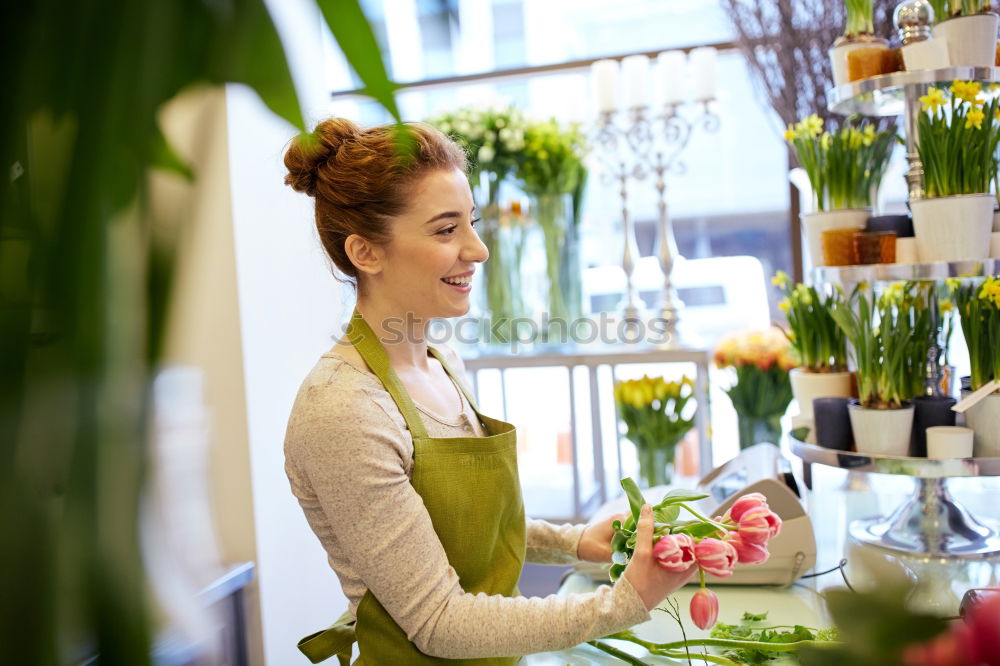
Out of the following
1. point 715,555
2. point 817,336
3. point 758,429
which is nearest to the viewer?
point 715,555

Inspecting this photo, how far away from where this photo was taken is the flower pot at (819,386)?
189cm

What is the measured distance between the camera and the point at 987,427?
1.63 metres

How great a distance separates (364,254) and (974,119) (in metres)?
1.13

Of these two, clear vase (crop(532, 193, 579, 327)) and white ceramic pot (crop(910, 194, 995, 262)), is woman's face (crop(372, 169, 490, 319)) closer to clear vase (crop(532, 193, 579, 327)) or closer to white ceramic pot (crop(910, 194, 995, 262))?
white ceramic pot (crop(910, 194, 995, 262))

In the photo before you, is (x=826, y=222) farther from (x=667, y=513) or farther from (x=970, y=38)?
(x=667, y=513)

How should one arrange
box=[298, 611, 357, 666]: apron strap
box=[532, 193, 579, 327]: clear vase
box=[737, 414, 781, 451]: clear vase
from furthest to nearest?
box=[532, 193, 579, 327]: clear vase, box=[737, 414, 781, 451]: clear vase, box=[298, 611, 357, 666]: apron strap

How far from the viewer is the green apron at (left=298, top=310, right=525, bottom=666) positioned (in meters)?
1.24

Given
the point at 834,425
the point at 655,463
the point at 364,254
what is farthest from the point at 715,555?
the point at 655,463

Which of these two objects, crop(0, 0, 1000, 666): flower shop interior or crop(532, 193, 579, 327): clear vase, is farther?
crop(532, 193, 579, 327): clear vase

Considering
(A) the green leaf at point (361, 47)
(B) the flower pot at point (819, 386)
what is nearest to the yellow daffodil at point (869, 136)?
(B) the flower pot at point (819, 386)

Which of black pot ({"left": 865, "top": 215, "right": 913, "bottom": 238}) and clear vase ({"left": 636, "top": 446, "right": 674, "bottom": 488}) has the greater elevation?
black pot ({"left": 865, "top": 215, "right": 913, "bottom": 238})

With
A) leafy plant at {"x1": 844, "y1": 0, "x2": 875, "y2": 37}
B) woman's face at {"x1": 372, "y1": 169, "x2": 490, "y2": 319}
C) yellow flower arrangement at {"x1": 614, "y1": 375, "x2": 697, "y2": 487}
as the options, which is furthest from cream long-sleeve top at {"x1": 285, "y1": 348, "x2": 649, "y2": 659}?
yellow flower arrangement at {"x1": 614, "y1": 375, "x2": 697, "y2": 487}

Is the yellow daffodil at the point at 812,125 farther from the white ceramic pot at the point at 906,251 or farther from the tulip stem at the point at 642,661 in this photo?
the tulip stem at the point at 642,661

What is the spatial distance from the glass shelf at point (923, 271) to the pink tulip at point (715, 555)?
0.81 m
